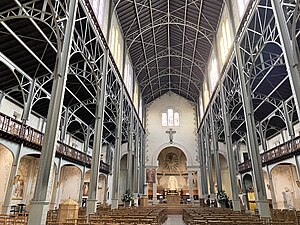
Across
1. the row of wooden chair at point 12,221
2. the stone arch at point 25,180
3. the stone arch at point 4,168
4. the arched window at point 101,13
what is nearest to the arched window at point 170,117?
the stone arch at point 25,180

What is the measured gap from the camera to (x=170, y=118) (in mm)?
36406

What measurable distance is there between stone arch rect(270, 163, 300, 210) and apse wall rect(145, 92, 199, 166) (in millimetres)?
11741

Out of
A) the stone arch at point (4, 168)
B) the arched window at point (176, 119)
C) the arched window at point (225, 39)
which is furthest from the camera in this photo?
the arched window at point (176, 119)

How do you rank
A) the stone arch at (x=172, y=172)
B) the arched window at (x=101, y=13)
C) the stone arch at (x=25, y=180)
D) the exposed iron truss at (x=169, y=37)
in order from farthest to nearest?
the stone arch at (x=172, y=172)
the exposed iron truss at (x=169, y=37)
the stone arch at (x=25, y=180)
the arched window at (x=101, y=13)

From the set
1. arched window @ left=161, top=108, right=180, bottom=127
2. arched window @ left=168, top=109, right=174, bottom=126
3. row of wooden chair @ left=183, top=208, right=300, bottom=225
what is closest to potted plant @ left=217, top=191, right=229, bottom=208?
row of wooden chair @ left=183, top=208, right=300, bottom=225

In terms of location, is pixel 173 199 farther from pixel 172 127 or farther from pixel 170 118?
pixel 170 118

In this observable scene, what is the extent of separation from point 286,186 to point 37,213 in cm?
2355

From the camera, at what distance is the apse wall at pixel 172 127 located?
3441cm

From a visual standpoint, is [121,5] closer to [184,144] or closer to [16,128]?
[16,128]

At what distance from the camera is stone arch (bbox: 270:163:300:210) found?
22281 mm

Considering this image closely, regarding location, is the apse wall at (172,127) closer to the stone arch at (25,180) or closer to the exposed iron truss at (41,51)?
the exposed iron truss at (41,51)

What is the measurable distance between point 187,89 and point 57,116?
28.3m

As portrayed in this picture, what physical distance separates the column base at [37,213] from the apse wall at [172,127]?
26.9 meters

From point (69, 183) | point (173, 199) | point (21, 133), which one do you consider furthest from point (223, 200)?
point (21, 133)
